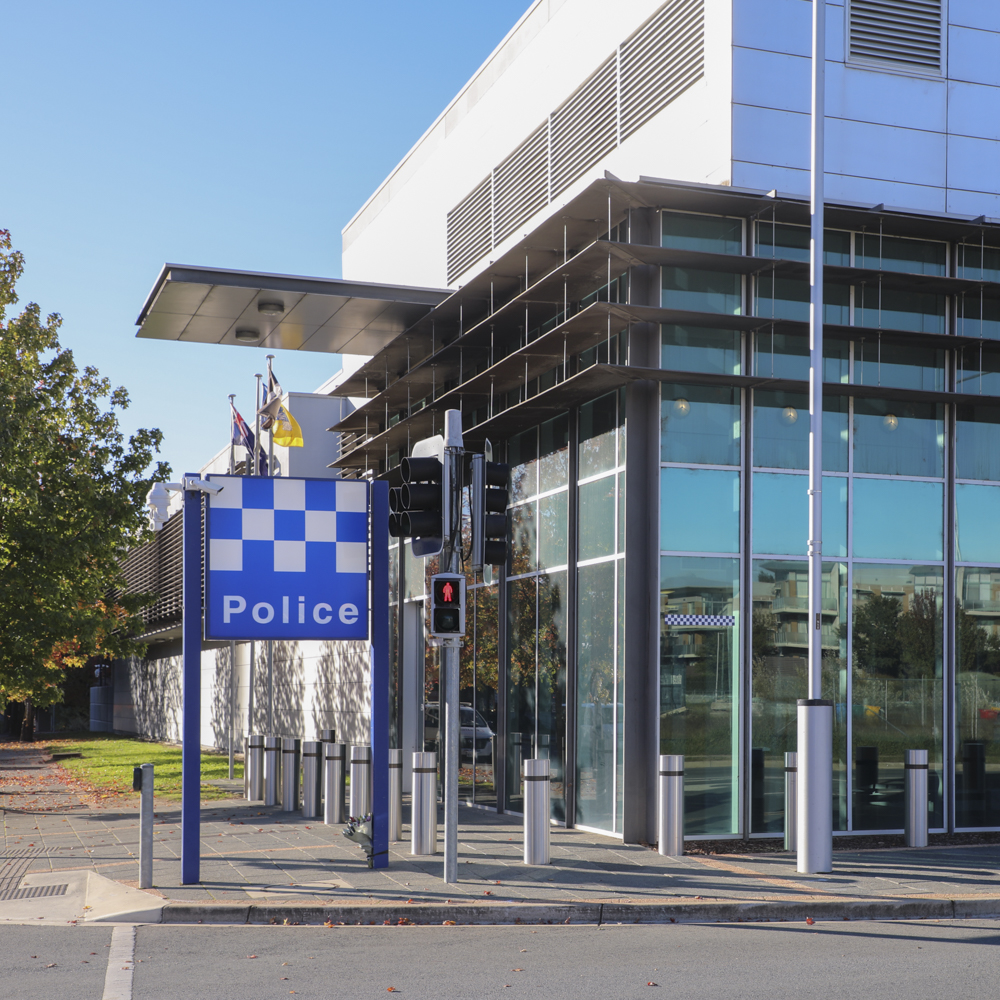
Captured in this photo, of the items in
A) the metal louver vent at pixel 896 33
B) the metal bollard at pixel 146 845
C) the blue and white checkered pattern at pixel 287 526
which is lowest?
the metal bollard at pixel 146 845

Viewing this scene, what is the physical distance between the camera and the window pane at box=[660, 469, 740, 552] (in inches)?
551

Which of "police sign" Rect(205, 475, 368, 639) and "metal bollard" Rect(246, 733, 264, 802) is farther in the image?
"metal bollard" Rect(246, 733, 264, 802)

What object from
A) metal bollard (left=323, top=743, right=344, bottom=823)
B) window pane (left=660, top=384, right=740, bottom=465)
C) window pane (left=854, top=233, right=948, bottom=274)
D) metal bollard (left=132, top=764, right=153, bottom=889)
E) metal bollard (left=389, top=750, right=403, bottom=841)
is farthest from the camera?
metal bollard (left=323, top=743, right=344, bottom=823)

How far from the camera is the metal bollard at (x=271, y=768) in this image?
60.5 feet

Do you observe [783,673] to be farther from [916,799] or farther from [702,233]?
[702,233]

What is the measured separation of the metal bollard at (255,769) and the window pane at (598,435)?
7505mm

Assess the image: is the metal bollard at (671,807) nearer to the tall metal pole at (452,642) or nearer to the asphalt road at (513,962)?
the tall metal pole at (452,642)

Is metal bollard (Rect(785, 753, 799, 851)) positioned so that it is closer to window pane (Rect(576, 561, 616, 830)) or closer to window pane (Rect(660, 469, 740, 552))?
window pane (Rect(576, 561, 616, 830))

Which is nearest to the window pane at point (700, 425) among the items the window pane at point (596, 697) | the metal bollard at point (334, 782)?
the window pane at point (596, 697)

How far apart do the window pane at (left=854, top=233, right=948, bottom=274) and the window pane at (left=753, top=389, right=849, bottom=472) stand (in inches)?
73.3

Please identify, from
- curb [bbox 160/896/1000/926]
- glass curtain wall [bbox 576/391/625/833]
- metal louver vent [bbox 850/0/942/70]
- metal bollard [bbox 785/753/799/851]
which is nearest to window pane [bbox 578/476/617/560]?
glass curtain wall [bbox 576/391/625/833]

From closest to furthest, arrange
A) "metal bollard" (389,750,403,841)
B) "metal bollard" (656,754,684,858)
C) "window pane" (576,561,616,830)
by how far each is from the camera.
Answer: "metal bollard" (656,754,684,858), "metal bollard" (389,750,403,841), "window pane" (576,561,616,830)

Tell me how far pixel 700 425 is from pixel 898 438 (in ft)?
8.89

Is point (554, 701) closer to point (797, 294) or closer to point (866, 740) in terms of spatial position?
point (866, 740)
